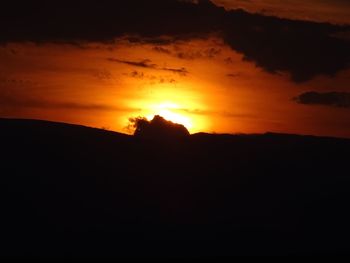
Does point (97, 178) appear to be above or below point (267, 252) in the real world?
above

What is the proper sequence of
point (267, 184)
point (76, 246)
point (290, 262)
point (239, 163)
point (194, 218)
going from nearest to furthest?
1. point (290, 262)
2. point (76, 246)
3. point (194, 218)
4. point (267, 184)
5. point (239, 163)

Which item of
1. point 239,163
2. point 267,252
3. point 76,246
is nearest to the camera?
point 76,246

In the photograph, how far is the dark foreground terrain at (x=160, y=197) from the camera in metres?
72.9

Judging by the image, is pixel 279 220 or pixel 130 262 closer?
pixel 130 262

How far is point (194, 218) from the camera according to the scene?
86.4 m

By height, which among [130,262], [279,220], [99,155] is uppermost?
[99,155]

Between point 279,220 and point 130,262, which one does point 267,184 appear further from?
point 130,262

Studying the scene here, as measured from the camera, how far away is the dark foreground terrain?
72.9m

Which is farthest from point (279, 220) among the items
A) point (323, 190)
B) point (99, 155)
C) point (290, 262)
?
point (290, 262)

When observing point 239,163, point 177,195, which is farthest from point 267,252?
point 239,163

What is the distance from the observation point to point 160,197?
9250cm

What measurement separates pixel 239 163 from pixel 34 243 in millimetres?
47509

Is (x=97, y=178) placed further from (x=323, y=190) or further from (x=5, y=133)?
(x=323, y=190)

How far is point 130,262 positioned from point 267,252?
2366cm
